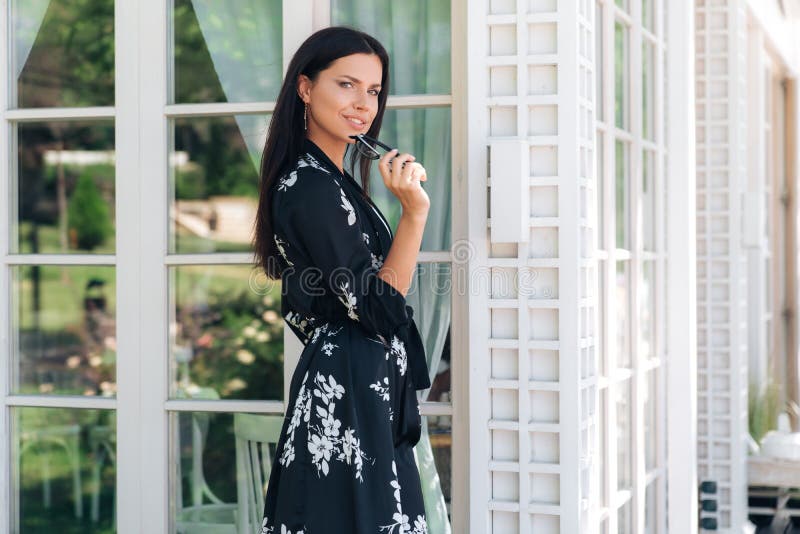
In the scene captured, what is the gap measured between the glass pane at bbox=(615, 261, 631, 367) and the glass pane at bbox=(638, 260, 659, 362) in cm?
9

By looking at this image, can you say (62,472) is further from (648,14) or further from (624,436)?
(648,14)

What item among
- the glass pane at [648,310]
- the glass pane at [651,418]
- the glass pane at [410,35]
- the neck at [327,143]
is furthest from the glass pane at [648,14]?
the neck at [327,143]

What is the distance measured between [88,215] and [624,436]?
5.04 meters

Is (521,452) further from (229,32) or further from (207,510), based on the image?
(229,32)

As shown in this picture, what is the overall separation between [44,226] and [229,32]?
10.0ft

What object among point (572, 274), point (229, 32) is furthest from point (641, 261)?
point (229, 32)

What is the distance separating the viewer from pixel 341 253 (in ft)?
6.53

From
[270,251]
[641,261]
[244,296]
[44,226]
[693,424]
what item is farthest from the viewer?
[244,296]

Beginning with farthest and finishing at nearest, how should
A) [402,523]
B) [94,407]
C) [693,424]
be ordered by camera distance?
[693,424], [94,407], [402,523]

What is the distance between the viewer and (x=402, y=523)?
2057 millimetres

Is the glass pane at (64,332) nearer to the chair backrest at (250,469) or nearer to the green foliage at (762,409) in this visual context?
the chair backrest at (250,469)

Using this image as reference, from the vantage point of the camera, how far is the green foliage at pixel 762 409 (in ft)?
16.2

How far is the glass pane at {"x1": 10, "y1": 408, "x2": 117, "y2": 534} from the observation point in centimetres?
310

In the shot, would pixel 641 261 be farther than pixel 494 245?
Yes
